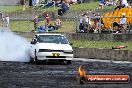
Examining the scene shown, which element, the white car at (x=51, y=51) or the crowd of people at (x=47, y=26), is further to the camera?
the crowd of people at (x=47, y=26)

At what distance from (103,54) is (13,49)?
4.76m

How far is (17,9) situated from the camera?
56219mm

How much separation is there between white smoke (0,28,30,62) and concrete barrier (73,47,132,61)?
3167 millimetres

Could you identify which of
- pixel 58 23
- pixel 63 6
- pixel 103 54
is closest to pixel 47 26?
pixel 58 23

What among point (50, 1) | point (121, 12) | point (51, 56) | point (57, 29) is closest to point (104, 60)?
point (51, 56)

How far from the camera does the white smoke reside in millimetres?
31056

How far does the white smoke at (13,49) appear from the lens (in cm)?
3106

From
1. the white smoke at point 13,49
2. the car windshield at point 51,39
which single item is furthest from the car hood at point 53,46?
the white smoke at point 13,49

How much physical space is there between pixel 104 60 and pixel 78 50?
2.54 meters

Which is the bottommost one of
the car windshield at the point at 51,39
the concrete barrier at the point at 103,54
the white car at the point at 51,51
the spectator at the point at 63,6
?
the concrete barrier at the point at 103,54

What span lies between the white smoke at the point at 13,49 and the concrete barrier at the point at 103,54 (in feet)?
10.4

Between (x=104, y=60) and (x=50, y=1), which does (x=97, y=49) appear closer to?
(x=104, y=60)

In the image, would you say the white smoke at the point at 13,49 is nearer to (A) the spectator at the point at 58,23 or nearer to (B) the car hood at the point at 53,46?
(B) the car hood at the point at 53,46

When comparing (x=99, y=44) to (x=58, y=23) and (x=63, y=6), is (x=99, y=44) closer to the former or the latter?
(x=58, y=23)
